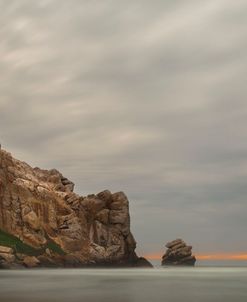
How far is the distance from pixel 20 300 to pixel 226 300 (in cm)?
2349

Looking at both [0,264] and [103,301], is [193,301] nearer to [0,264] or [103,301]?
[103,301]

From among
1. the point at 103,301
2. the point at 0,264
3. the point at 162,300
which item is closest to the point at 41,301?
the point at 103,301

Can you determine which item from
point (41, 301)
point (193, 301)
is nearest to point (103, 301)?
point (41, 301)

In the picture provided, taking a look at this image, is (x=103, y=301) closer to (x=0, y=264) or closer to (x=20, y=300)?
(x=20, y=300)

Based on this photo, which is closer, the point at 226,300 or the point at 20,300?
the point at 20,300

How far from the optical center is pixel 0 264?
199m

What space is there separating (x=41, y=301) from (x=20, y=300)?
2.27 meters

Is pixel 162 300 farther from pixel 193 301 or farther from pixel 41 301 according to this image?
pixel 41 301

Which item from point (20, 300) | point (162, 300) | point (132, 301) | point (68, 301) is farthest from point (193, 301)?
point (20, 300)

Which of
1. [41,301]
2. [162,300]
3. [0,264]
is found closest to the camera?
[41,301]

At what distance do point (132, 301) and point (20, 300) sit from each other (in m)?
12.2

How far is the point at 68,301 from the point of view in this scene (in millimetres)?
54438

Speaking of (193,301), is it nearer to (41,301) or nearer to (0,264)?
(41,301)

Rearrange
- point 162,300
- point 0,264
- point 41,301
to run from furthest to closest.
Result: point 0,264 < point 162,300 < point 41,301
